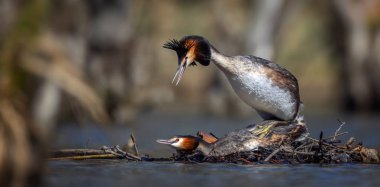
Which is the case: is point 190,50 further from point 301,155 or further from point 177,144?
point 301,155

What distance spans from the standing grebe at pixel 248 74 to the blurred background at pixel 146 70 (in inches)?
53.5

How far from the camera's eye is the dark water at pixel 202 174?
1131 cm

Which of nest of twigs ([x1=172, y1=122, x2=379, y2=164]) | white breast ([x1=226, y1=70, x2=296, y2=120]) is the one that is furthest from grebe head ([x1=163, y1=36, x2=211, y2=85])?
nest of twigs ([x1=172, y1=122, x2=379, y2=164])

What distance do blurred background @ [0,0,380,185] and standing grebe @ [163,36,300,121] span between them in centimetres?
136

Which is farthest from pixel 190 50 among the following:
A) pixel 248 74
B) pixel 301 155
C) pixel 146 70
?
pixel 146 70

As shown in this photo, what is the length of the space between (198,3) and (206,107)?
451 inches

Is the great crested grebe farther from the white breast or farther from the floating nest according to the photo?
the white breast

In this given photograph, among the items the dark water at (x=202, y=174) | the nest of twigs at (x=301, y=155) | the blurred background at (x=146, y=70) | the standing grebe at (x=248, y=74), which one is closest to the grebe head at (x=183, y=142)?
the nest of twigs at (x=301, y=155)

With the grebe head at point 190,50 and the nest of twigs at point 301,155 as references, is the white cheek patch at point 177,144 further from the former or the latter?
the grebe head at point 190,50

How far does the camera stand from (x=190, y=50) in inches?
517

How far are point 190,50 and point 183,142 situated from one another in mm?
1070

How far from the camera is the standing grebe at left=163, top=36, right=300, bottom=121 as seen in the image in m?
13.1

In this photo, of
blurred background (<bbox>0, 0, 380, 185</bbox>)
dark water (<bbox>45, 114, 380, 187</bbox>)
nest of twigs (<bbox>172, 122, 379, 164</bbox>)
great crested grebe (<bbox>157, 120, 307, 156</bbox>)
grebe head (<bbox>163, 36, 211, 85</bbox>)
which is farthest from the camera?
grebe head (<bbox>163, 36, 211, 85</bbox>)

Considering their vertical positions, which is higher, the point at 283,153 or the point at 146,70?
the point at 146,70
